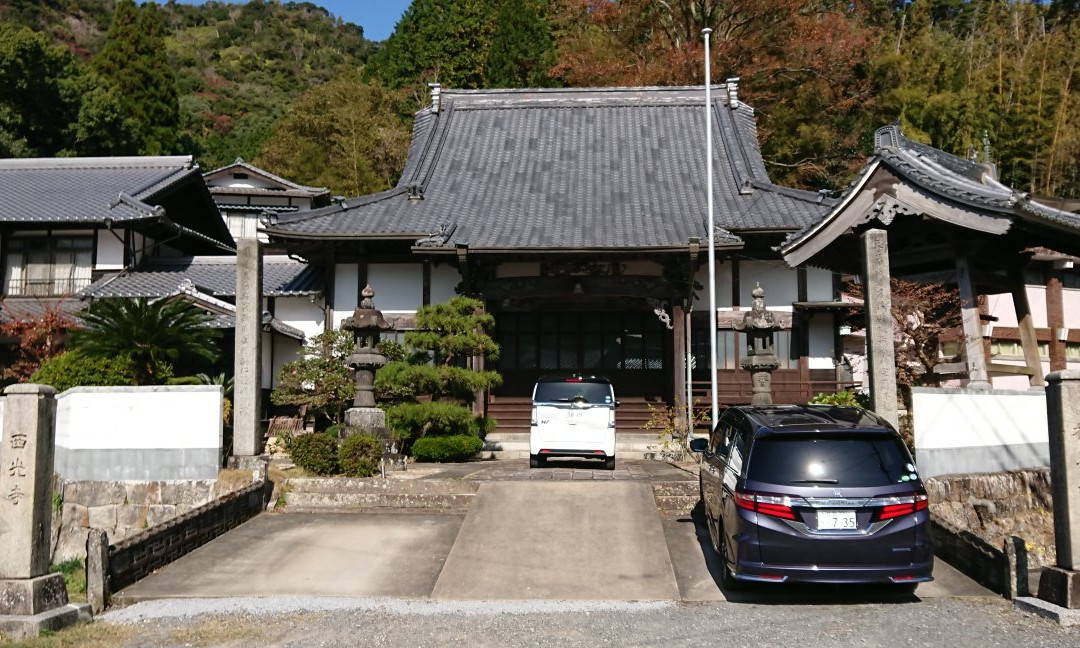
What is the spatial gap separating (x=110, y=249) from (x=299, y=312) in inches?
258

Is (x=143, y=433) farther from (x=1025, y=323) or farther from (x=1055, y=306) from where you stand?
(x=1055, y=306)

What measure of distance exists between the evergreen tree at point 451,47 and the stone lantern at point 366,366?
93.9 ft

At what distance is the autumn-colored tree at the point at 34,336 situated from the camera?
65.3 ft

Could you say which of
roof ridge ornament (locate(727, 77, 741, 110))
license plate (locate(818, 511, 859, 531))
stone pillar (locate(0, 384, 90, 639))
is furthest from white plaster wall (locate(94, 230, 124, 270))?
license plate (locate(818, 511, 859, 531))

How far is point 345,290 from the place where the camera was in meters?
20.6

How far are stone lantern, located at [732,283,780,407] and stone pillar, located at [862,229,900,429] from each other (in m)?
2.80

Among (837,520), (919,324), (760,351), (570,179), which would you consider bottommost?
(837,520)

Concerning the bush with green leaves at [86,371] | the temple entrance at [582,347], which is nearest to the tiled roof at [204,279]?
the temple entrance at [582,347]

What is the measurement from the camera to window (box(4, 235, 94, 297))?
23.0m

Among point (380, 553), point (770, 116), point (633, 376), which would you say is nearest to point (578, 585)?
point (380, 553)

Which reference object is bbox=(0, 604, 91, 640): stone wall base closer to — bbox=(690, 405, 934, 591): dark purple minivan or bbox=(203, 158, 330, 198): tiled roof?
bbox=(690, 405, 934, 591): dark purple minivan

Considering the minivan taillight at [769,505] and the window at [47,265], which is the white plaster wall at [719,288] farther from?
the window at [47,265]

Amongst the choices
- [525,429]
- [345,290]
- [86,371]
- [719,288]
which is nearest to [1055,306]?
[719,288]

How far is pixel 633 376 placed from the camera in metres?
21.4
